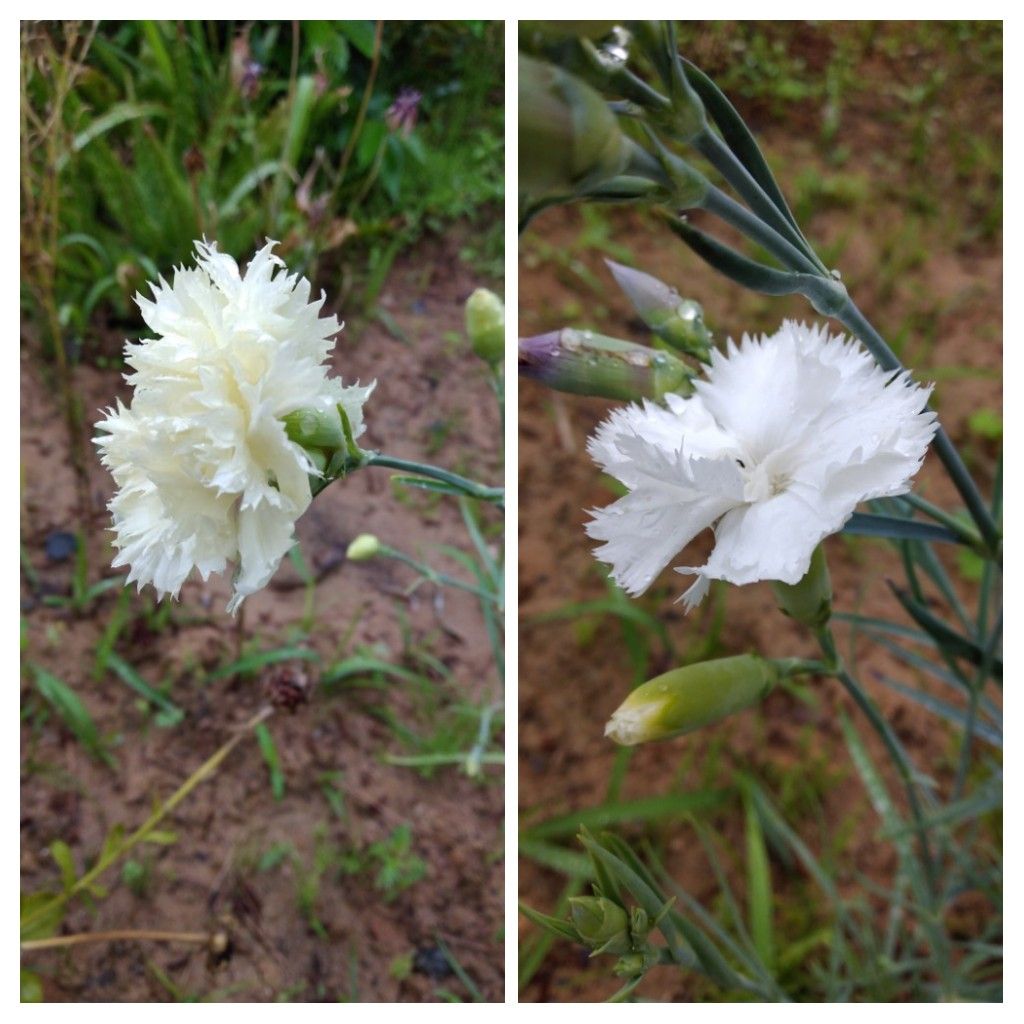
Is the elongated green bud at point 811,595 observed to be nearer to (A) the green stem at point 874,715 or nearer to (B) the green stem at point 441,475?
(A) the green stem at point 874,715

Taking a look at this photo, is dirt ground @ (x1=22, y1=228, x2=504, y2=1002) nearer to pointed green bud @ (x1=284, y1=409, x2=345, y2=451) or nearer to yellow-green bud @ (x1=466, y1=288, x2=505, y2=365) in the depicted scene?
yellow-green bud @ (x1=466, y1=288, x2=505, y2=365)

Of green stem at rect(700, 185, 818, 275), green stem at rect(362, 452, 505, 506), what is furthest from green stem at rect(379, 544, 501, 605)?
green stem at rect(700, 185, 818, 275)

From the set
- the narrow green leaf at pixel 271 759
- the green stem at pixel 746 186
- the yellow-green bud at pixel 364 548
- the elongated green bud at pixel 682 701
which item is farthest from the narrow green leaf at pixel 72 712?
the green stem at pixel 746 186

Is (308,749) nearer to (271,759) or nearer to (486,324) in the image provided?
(271,759)

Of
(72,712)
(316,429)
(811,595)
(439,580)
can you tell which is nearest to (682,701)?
(811,595)
